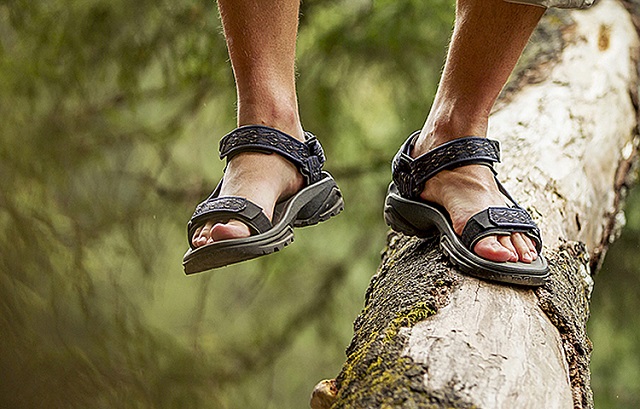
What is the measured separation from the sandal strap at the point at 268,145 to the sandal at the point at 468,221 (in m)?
0.17

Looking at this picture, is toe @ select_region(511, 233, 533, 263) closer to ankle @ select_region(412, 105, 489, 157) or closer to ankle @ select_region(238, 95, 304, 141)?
ankle @ select_region(412, 105, 489, 157)

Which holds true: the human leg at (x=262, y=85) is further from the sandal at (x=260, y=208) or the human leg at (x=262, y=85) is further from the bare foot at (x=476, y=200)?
the bare foot at (x=476, y=200)

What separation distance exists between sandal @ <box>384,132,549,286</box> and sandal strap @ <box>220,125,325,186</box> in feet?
0.55

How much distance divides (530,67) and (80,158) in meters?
1.76

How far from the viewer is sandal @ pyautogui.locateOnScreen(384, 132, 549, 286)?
1.08 m

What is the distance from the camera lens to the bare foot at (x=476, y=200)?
3.60ft

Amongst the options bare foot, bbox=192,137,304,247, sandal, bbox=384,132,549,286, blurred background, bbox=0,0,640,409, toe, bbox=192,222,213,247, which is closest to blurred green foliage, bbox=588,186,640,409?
blurred background, bbox=0,0,640,409

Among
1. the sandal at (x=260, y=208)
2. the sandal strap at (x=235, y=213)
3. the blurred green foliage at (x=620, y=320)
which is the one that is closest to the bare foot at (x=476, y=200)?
the sandal at (x=260, y=208)

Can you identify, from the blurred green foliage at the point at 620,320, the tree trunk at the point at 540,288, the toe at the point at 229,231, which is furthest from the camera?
the blurred green foliage at the point at 620,320

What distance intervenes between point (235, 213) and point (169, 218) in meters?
2.00

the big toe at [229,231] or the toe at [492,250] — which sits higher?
the big toe at [229,231]

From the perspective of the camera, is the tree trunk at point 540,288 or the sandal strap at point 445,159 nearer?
the tree trunk at point 540,288

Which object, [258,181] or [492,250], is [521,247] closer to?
[492,250]

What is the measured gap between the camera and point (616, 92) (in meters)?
2.09
